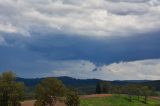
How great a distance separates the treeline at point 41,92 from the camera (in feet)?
614

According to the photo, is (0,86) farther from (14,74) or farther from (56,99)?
(56,99)

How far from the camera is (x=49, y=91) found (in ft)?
613

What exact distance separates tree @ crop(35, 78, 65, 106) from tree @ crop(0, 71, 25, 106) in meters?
8.58

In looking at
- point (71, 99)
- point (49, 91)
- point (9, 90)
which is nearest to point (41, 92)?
point (49, 91)

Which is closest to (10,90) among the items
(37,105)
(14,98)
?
(14,98)

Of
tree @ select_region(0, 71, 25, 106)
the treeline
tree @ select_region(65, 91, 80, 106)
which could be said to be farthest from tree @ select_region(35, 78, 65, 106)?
tree @ select_region(0, 71, 25, 106)

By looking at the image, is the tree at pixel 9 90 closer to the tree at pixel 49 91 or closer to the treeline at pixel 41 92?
the treeline at pixel 41 92

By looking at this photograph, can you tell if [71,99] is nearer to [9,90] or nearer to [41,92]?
[41,92]

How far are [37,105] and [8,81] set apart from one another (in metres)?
18.5

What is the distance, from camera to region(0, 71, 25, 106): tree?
190 metres

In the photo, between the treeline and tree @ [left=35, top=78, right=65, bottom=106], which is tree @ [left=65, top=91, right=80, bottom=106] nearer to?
the treeline

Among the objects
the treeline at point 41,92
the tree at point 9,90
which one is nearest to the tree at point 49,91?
the treeline at point 41,92

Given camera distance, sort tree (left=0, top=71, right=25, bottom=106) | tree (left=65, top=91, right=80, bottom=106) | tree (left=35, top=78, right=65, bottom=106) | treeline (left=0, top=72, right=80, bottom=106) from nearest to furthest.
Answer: tree (left=35, top=78, right=65, bottom=106) → treeline (left=0, top=72, right=80, bottom=106) → tree (left=0, top=71, right=25, bottom=106) → tree (left=65, top=91, right=80, bottom=106)

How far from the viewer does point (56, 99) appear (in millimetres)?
189875
